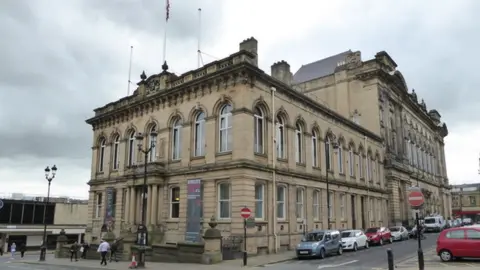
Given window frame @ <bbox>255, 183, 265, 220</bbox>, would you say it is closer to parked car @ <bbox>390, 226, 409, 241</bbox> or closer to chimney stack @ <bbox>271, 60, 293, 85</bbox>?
chimney stack @ <bbox>271, 60, 293, 85</bbox>

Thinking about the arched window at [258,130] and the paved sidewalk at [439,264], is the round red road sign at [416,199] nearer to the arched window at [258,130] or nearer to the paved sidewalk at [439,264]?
the paved sidewalk at [439,264]

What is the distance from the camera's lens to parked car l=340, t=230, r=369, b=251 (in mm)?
27766

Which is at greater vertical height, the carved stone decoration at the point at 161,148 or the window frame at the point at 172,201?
the carved stone decoration at the point at 161,148

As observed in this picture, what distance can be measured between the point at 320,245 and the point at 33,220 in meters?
50.1

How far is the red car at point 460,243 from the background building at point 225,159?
10.4m

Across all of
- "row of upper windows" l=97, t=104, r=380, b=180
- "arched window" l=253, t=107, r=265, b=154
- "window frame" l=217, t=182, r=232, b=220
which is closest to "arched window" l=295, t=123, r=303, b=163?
"row of upper windows" l=97, t=104, r=380, b=180

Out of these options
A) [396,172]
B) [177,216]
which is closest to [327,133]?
[177,216]

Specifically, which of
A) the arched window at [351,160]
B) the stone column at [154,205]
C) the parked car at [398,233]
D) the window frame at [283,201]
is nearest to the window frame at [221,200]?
the window frame at [283,201]

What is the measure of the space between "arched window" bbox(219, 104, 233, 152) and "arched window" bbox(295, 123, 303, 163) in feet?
21.8

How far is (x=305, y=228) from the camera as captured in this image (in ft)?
101

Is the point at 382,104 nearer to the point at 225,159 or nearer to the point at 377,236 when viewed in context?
the point at 377,236

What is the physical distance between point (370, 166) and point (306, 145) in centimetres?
1507

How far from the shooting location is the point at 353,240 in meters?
28.1

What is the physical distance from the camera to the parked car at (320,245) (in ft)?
77.4
